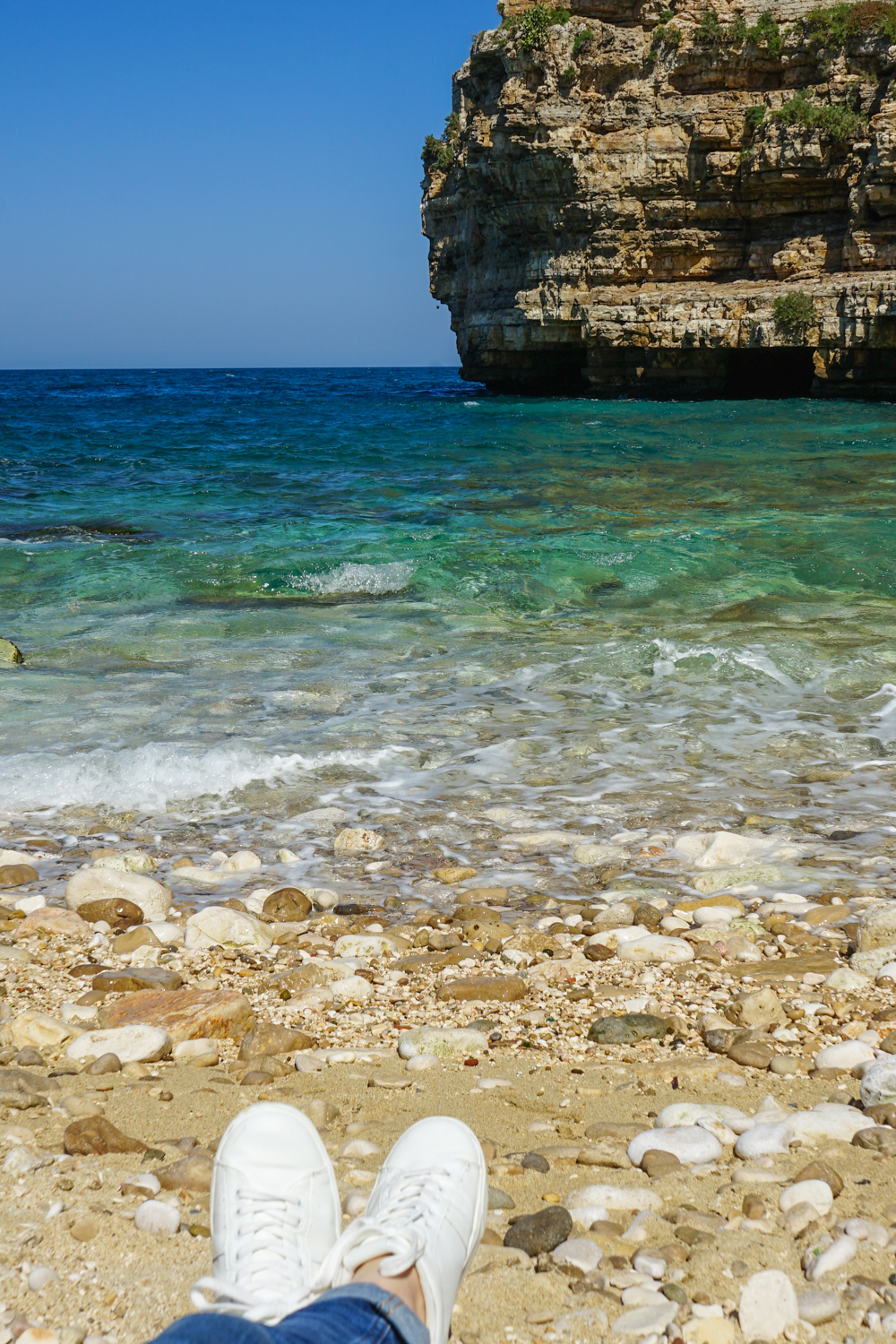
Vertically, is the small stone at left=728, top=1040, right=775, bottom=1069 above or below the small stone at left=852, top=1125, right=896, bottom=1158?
below

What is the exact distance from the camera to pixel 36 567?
11.1 m

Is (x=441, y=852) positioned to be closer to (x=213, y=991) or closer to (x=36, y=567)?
(x=213, y=991)

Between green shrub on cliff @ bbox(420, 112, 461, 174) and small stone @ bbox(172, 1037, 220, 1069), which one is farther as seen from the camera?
green shrub on cliff @ bbox(420, 112, 461, 174)

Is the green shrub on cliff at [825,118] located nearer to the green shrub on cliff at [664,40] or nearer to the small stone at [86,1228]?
the green shrub on cliff at [664,40]

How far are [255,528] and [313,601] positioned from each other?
4.19 metres

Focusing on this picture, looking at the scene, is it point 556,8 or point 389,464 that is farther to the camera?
point 556,8

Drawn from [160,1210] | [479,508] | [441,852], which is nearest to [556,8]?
[479,508]

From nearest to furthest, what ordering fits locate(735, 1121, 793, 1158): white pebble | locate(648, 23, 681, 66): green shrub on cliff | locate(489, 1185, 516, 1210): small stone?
locate(489, 1185, 516, 1210): small stone → locate(735, 1121, 793, 1158): white pebble → locate(648, 23, 681, 66): green shrub on cliff

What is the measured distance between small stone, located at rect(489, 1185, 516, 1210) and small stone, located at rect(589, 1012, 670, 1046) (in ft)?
2.49

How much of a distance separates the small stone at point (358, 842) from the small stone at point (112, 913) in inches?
37.7

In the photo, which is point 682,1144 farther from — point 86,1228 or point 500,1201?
point 86,1228

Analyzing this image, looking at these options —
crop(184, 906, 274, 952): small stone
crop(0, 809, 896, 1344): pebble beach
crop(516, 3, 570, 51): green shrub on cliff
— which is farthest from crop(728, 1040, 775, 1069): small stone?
crop(516, 3, 570, 51): green shrub on cliff

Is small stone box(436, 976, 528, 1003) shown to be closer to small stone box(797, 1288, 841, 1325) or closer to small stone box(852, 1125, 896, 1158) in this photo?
small stone box(852, 1125, 896, 1158)

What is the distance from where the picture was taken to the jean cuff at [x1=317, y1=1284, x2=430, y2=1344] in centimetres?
168
